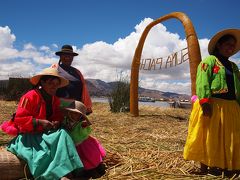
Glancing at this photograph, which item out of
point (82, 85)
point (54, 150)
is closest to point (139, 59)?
point (82, 85)

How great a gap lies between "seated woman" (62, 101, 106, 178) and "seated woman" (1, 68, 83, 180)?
0.16 m

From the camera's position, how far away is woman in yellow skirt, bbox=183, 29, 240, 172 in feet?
12.0

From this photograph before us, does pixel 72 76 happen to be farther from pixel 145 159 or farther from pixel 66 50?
pixel 145 159

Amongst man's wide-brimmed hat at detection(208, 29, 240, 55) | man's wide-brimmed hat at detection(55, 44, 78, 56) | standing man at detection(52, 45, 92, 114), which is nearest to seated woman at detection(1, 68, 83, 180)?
standing man at detection(52, 45, 92, 114)

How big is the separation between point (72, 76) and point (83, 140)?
1.23 meters

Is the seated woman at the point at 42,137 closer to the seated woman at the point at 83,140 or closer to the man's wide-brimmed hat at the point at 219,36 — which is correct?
the seated woman at the point at 83,140

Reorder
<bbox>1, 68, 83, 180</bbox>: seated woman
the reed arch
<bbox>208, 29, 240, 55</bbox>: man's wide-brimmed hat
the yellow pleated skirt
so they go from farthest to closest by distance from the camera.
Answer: the reed arch < <bbox>208, 29, 240, 55</bbox>: man's wide-brimmed hat < the yellow pleated skirt < <bbox>1, 68, 83, 180</bbox>: seated woman

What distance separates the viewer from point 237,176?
3705mm

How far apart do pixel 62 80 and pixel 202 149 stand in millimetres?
1720

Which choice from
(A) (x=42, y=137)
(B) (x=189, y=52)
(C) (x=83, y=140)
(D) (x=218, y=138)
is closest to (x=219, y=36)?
(D) (x=218, y=138)

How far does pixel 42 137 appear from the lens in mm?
3496

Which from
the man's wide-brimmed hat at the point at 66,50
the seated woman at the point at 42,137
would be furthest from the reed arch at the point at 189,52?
the seated woman at the point at 42,137

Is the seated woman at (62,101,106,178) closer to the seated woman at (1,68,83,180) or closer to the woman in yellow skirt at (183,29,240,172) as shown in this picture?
the seated woman at (1,68,83,180)

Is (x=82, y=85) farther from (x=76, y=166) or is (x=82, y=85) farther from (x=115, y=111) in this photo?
(x=115, y=111)
